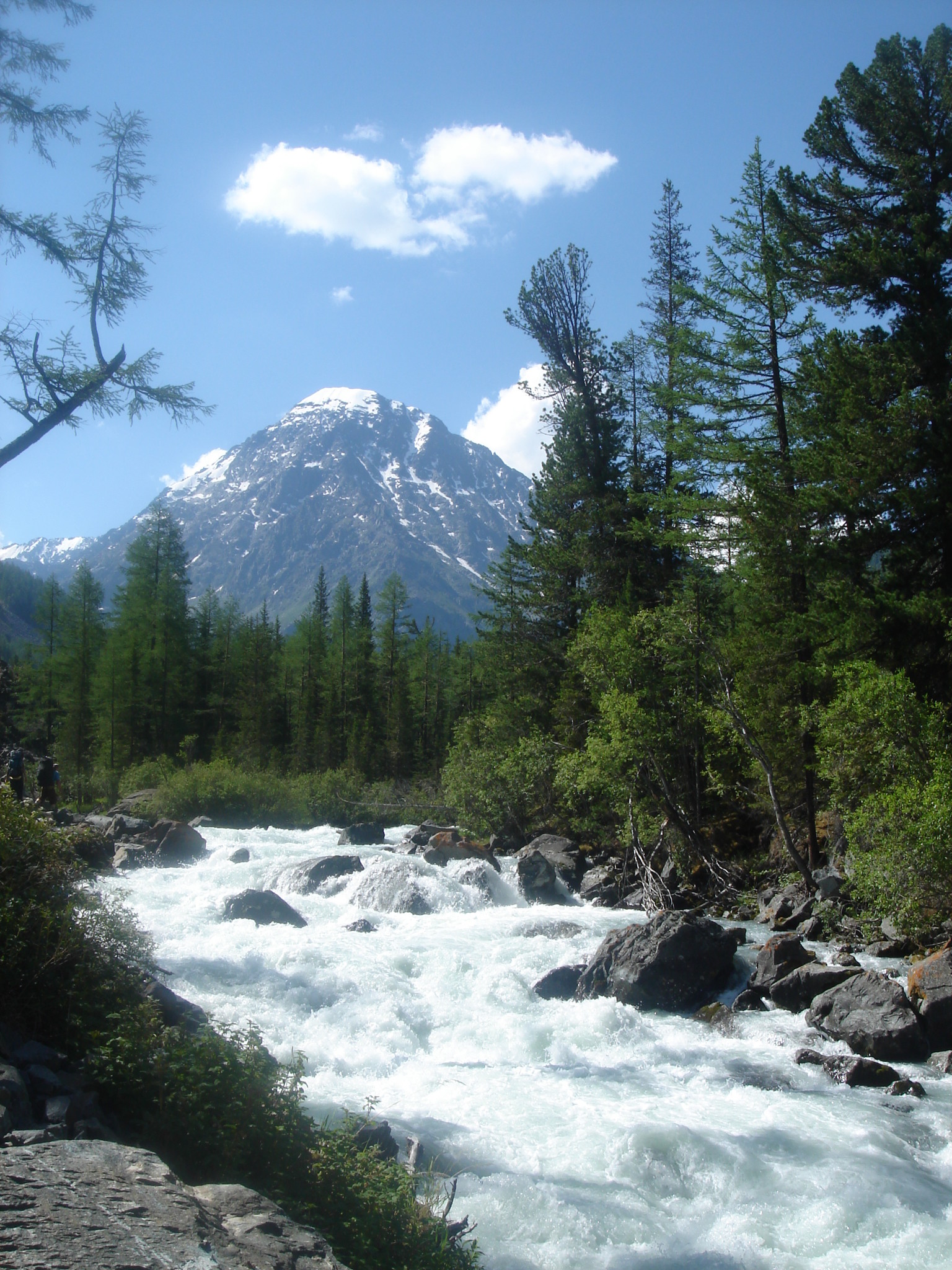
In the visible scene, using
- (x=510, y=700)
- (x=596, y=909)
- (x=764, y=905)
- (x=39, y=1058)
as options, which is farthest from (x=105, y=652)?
(x=39, y=1058)

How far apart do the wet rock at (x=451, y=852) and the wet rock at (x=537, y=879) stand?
972mm

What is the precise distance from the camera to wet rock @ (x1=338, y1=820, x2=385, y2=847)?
2512cm

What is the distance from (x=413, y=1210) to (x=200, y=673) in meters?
46.7

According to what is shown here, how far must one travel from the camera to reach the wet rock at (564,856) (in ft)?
65.0

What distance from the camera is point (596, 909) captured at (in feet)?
56.6

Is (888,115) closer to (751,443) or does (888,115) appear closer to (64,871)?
(751,443)

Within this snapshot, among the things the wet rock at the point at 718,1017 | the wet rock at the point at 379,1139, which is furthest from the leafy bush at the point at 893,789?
the wet rock at the point at 379,1139

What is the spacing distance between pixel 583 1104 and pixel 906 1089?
357 cm

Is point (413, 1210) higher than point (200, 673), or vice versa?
point (200, 673)

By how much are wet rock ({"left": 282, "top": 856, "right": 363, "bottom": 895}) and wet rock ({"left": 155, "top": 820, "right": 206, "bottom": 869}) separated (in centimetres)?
414

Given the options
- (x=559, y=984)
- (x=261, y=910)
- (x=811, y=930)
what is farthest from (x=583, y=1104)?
(x=261, y=910)

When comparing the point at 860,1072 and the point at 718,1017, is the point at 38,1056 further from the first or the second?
the point at 718,1017

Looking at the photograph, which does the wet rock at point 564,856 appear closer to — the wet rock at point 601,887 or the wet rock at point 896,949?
the wet rock at point 601,887

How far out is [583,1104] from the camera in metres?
8.48
